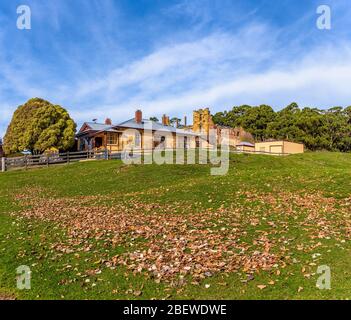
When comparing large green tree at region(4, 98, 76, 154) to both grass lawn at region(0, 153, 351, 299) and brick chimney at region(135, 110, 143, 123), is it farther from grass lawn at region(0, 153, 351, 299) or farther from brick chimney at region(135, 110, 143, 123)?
grass lawn at region(0, 153, 351, 299)

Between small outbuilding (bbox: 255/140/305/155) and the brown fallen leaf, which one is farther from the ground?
small outbuilding (bbox: 255/140/305/155)

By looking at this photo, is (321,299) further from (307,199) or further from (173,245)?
(307,199)

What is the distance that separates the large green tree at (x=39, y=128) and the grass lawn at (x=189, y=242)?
27052 millimetres

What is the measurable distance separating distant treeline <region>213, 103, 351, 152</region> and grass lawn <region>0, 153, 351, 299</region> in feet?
162

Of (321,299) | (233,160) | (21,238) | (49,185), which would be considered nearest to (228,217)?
(321,299)

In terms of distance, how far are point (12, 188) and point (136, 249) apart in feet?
61.7

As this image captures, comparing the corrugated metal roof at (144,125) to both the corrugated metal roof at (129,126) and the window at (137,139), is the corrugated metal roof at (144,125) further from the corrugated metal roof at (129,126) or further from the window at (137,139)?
the window at (137,139)

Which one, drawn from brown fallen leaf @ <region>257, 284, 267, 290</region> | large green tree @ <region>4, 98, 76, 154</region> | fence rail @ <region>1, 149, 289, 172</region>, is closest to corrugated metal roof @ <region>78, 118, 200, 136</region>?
large green tree @ <region>4, 98, 76, 154</region>

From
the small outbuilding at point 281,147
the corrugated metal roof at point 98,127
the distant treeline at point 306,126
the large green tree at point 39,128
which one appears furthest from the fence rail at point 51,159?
the distant treeline at point 306,126

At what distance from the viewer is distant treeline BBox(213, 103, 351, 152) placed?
63.0 metres

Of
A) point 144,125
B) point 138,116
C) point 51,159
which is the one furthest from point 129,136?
point 51,159

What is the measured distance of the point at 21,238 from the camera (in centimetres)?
1027

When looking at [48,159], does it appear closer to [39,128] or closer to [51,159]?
[51,159]

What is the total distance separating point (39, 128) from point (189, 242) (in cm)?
4022
